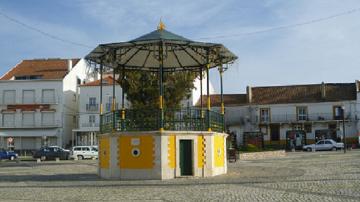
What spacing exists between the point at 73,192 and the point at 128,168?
15.4 feet

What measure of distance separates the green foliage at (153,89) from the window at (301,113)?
35.5 meters

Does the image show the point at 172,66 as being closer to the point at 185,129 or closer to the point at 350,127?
the point at 185,129

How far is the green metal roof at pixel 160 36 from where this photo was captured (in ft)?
64.4

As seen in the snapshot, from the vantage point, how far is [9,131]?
6588 centimetres

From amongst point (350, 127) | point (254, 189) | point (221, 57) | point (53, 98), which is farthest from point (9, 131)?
point (254, 189)

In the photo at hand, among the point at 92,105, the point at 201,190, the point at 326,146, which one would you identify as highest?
the point at 92,105

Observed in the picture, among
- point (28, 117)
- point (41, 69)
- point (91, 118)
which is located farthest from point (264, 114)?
point (28, 117)

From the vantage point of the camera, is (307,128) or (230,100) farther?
(230,100)

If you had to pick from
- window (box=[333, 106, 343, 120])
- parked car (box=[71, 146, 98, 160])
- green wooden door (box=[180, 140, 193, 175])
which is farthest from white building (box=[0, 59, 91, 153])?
green wooden door (box=[180, 140, 193, 175])

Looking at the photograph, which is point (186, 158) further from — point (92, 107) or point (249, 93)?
point (249, 93)

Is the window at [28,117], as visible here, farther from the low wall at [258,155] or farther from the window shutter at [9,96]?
the low wall at [258,155]

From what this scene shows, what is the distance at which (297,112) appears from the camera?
6606cm

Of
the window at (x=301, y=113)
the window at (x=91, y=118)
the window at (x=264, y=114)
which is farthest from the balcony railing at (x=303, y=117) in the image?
the window at (x=91, y=118)

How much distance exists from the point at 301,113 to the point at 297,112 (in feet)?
1.93
